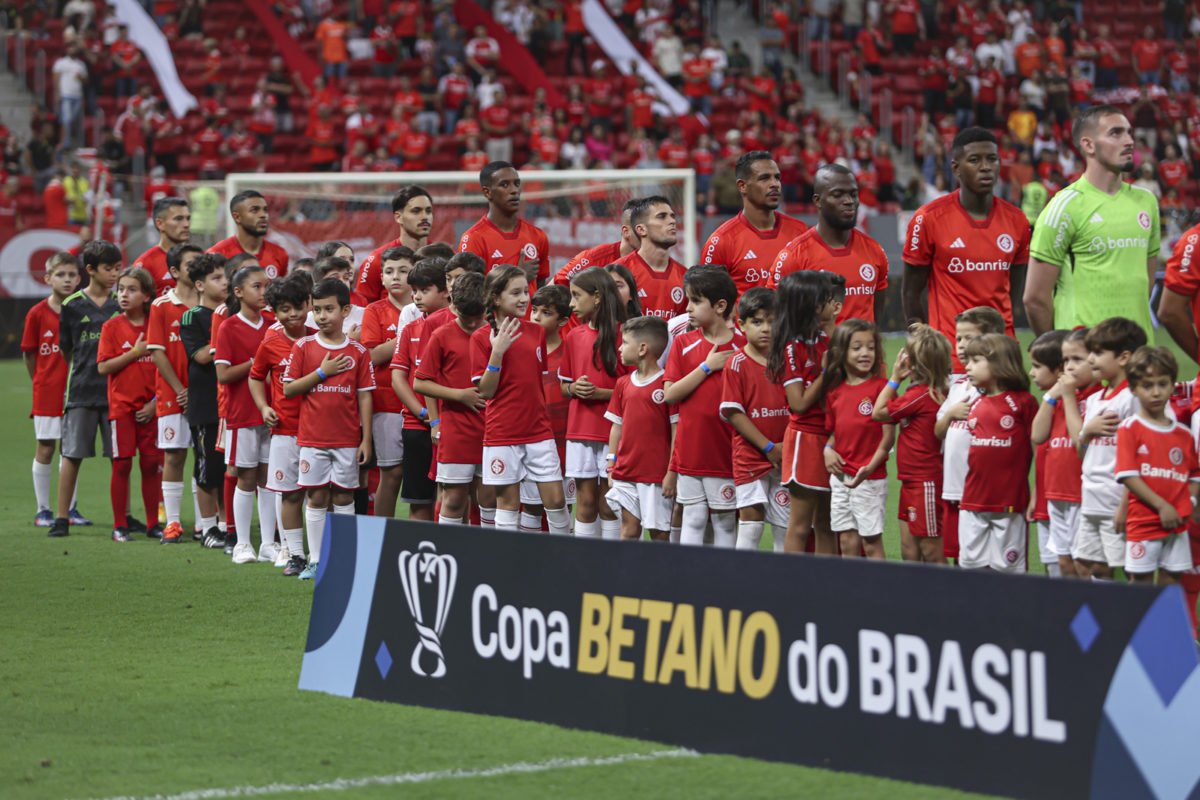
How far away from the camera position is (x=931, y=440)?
7.69 metres

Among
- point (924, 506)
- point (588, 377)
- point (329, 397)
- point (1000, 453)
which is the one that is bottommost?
point (924, 506)

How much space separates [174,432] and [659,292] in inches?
137

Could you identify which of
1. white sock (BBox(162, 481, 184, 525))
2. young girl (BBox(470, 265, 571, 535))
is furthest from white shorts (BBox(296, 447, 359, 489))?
white sock (BBox(162, 481, 184, 525))

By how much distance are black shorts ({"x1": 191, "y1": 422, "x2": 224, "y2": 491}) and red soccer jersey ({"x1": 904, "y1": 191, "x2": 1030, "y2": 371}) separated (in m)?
4.64

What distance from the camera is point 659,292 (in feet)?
30.1

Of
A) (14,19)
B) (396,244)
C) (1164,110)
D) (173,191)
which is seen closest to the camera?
(396,244)

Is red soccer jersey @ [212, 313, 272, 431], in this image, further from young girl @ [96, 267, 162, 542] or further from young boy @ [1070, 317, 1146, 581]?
young boy @ [1070, 317, 1146, 581]

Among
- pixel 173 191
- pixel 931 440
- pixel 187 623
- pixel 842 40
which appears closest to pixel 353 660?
pixel 187 623

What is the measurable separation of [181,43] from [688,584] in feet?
86.5

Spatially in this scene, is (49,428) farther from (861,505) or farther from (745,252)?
(861,505)

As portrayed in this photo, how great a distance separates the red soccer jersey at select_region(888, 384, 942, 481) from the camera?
7605 millimetres

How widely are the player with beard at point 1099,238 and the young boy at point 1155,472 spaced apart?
0.99 m

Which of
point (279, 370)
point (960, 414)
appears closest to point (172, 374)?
point (279, 370)

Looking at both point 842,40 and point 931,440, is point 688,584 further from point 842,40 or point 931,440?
point 842,40
